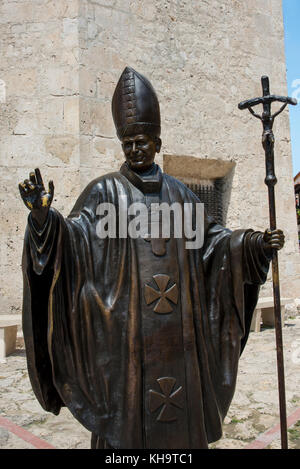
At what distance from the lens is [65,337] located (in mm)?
2162

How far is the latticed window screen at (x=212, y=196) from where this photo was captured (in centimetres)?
774

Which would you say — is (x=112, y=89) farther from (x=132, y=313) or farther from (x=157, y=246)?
(x=132, y=313)

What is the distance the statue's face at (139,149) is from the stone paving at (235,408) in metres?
2.30

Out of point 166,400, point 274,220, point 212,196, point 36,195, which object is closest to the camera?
point 36,195

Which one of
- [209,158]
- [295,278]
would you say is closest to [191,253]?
[209,158]

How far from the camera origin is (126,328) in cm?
209

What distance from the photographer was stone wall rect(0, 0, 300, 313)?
6250mm

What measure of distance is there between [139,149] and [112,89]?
4713mm

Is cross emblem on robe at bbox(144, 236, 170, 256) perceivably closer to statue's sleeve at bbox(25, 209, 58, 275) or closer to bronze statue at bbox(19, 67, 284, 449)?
bronze statue at bbox(19, 67, 284, 449)

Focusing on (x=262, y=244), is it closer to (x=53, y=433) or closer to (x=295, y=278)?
(x=53, y=433)

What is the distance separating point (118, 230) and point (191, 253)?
0.44 m

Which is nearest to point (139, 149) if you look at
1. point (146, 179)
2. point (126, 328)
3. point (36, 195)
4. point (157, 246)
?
point (146, 179)

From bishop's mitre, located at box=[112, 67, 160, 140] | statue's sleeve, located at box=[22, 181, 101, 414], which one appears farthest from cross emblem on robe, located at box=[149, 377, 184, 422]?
bishop's mitre, located at box=[112, 67, 160, 140]

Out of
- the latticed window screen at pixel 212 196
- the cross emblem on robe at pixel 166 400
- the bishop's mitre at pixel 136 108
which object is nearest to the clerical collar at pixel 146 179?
the bishop's mitre at pixel 136 108
